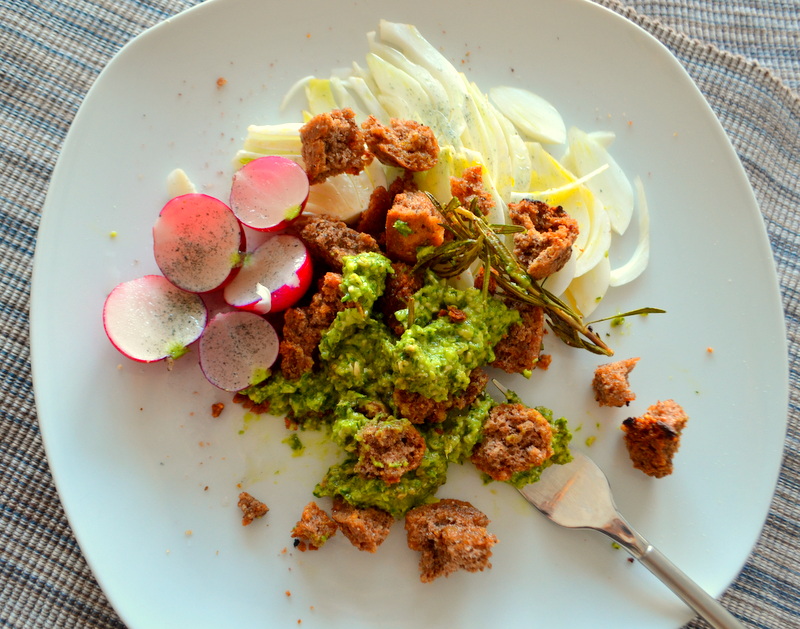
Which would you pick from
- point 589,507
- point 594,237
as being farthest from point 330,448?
point 594,237

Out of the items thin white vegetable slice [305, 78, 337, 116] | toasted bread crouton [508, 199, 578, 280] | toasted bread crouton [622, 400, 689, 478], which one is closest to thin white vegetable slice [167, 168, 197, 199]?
thin white vegetable slice [305, 78, 337, 116]

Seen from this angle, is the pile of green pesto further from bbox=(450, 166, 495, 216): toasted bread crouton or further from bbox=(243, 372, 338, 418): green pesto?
bbox=(450, 166, 495, 216): toasted bread crouton

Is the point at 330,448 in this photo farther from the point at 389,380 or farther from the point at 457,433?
the point at 457,433

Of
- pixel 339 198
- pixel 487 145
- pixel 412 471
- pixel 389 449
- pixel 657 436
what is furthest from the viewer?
pixel 487 145

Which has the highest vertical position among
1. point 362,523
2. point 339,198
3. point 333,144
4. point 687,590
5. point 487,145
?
point 487,145

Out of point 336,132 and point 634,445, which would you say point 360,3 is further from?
point 634,445

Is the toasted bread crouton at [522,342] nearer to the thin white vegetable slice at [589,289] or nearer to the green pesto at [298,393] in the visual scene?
the thin white vegetable slice at [589,289]

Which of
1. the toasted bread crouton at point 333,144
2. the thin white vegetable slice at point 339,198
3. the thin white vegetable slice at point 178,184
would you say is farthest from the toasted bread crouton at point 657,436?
the thin white vegetable slice at point 178,184
